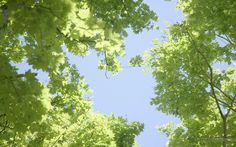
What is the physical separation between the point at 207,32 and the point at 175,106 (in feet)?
10.6

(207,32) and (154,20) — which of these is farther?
(207,32)

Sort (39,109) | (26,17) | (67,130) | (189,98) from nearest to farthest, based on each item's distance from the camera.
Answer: (26,17)
(39,109)
(189,98)
(67,130)

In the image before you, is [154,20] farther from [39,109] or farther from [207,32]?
[39,109]

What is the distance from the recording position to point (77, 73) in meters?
10.1

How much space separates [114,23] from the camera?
8414mm

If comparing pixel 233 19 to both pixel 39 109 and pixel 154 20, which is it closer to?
pixel 154 20

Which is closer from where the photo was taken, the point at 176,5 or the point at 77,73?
the point at 77,73

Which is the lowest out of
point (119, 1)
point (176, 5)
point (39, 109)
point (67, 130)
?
point (39, 109)

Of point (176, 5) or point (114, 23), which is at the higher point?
point (176, 5)

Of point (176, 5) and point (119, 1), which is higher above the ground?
point (176, 5)

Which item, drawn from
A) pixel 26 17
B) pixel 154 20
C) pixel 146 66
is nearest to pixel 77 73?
pixel 154 20

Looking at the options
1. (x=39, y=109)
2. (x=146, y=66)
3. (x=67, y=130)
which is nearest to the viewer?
(x=39, y=109)

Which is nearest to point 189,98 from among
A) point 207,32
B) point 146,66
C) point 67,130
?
point 207,32

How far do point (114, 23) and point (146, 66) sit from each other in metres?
6.31
